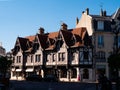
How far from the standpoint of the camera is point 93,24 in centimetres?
5203

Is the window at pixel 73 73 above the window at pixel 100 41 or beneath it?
beneath

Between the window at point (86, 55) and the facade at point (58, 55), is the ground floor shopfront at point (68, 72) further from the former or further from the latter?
the window at point (86, 55)

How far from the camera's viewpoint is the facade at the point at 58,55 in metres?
49.9

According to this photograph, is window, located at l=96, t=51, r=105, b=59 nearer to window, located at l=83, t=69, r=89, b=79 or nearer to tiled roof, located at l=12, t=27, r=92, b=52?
window, located at l=83, t=69, r=89, b=79

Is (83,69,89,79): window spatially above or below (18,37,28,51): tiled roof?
below

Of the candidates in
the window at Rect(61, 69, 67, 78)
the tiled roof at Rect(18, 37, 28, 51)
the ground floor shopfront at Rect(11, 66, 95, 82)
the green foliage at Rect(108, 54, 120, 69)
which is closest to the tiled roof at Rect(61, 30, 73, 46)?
the ground floor shopfront at Rect(11, 66, 95, 82)

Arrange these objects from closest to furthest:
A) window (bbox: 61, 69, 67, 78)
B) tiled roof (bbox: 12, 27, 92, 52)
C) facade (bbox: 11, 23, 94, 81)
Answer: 1. facade (bbox: 11, 23, 94, 81)
2. tiled roof (bbox: 12, 27, 92, 52)
3. window (bbox: 61, 69, 67, 78)

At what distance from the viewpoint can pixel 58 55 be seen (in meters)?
53.7

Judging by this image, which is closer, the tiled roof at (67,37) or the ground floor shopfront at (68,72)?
the ground floor shopfront at (68,72)

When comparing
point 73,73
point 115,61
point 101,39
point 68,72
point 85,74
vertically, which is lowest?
point 85,74

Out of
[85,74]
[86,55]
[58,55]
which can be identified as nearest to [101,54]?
[86,55]

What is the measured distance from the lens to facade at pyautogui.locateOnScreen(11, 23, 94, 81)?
49906mm

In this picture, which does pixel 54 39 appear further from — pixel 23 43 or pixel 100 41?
pixel 23 43

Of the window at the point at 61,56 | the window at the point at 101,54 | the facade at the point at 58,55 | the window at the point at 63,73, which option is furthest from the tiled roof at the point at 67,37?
the window at the point at 101,54
